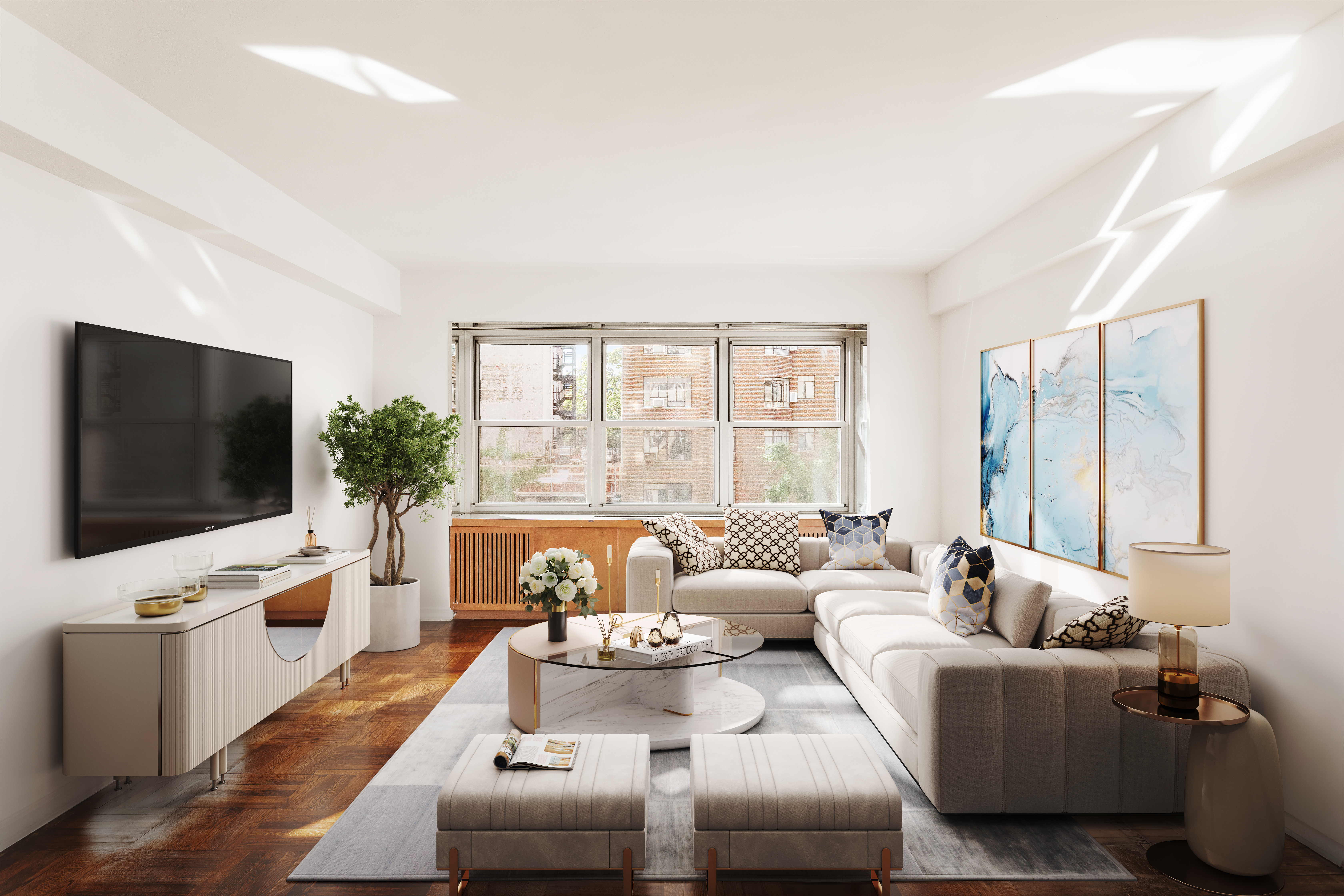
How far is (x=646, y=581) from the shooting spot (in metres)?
5.00

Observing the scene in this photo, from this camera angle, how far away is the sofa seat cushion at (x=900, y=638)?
3627 mm

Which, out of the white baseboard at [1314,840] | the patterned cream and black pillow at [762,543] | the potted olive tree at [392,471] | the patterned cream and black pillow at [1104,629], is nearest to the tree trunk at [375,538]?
the potted olive tree at [392,471]

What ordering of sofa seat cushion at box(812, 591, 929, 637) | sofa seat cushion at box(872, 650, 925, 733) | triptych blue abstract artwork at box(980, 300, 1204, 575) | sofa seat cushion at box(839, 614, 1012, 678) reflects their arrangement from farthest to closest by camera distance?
sofa seat cushion at box(812, 591, 929, 637) → sofa seat cushion at box(839, 614, 1012, 678) → triptych blue abstract artwork at box(980, 300, 1204, 575) → sofa seat cushion at box(872, 650, 925, 733)

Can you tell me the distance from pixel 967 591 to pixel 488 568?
3721 millimetres

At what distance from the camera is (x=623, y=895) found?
2324mm

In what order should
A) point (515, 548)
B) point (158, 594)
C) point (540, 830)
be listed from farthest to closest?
point (515, 548) < point (158, 594) < point (540, 830)

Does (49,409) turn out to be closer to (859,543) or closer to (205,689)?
(205,689)

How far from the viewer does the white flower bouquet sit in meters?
3.64

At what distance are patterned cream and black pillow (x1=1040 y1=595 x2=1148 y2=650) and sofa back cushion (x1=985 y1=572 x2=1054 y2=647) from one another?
0.46 meters

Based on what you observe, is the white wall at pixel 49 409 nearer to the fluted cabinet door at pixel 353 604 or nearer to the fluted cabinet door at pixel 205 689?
the fluted cabinet door at pixel 205 689

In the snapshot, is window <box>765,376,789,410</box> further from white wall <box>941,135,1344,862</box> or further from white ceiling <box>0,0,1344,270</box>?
white wall <box>941,135,1344,862</box>

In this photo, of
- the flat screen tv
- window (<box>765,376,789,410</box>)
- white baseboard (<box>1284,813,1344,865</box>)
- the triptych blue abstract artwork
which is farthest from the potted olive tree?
white baseboard (<box>1284,813,1344,865</box>)

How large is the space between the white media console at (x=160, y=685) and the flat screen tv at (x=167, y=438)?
1.29 ft

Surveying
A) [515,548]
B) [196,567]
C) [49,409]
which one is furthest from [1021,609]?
[49,409]
